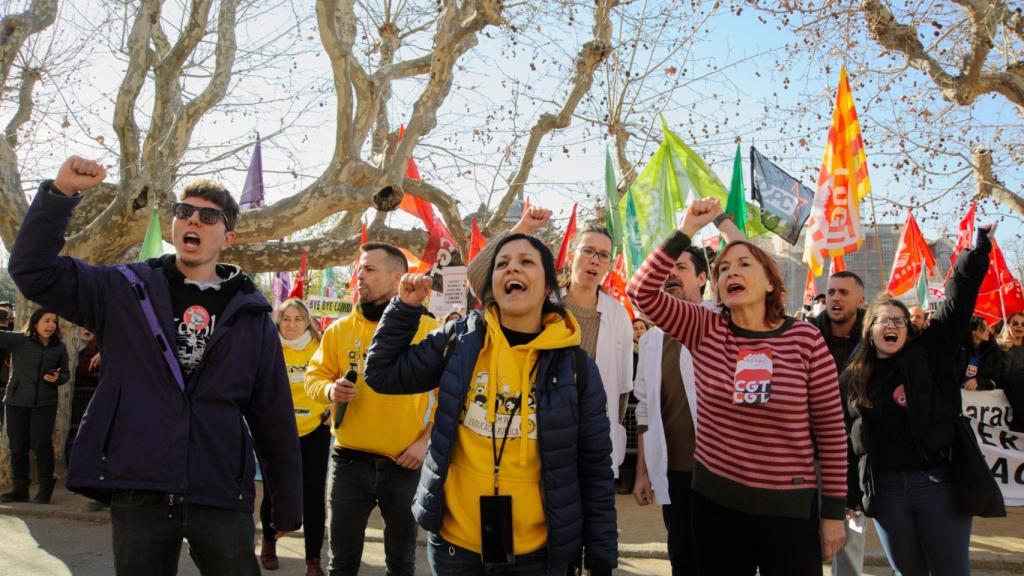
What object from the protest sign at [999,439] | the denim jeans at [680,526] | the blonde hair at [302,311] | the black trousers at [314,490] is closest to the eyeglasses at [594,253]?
the denim jeans at [680,526]

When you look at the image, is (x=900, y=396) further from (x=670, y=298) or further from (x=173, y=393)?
(x=173, y=393)

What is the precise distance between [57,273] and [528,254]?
64.9 inches

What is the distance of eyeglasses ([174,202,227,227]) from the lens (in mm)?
2867

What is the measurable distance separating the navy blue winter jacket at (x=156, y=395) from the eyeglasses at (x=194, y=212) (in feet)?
0.70

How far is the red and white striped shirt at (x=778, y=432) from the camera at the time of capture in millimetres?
3012

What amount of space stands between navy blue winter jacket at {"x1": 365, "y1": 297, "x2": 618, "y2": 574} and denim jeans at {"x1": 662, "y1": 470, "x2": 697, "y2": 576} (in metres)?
1.39

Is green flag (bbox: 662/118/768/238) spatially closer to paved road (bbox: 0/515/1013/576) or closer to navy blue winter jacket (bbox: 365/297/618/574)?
paved road (bbox: 0/515/1013/576)

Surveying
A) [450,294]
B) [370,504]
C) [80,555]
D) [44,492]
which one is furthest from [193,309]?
[44,492]

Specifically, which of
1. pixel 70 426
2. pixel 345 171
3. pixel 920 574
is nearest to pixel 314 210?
pixel 345 171

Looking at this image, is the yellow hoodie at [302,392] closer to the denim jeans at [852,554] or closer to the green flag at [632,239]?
the denim jeans at [852,554]

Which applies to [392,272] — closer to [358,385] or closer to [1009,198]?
[358,385]

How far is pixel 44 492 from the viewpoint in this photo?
7.76m

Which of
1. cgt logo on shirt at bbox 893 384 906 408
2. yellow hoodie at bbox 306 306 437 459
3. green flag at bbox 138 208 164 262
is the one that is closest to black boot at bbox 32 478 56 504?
green flag at bbox 138 208 164 262

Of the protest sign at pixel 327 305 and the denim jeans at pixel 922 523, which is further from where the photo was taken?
the protest sign at pixel 327 305
